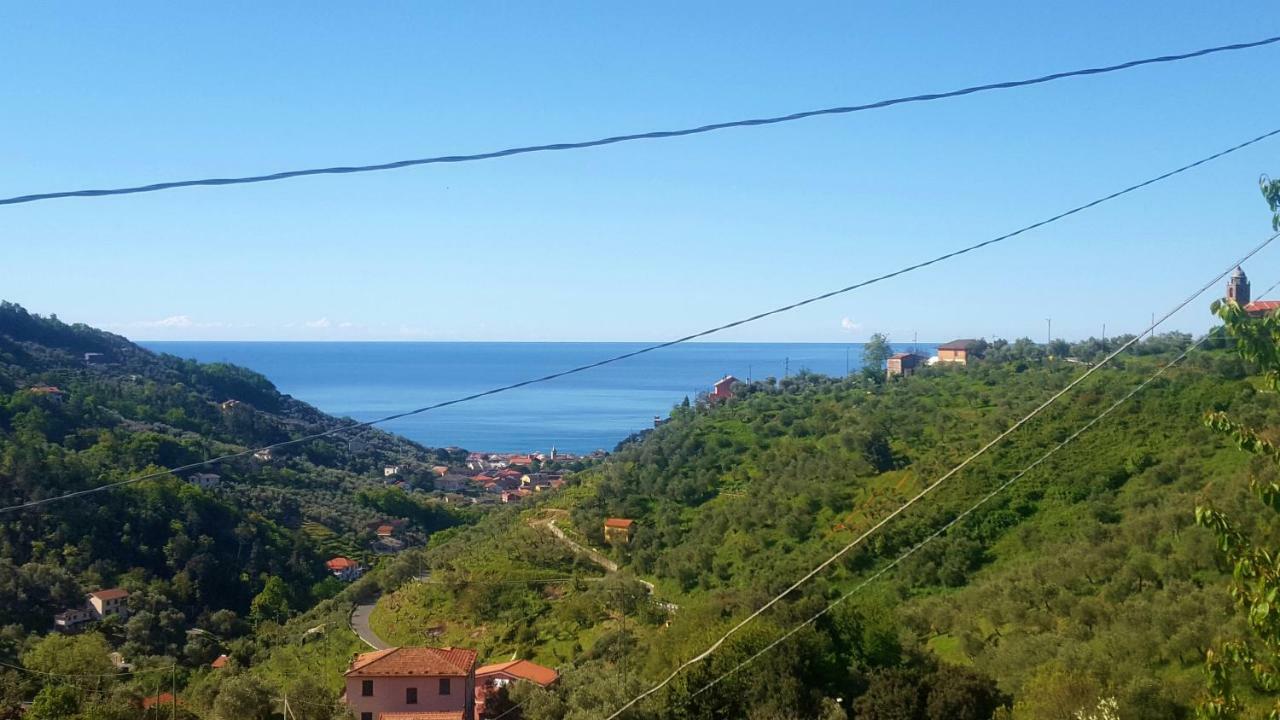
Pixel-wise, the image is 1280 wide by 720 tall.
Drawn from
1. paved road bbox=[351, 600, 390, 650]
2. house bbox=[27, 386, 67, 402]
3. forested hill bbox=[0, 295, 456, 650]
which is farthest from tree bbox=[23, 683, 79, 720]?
house bbox=[27, 386, 67, 402]

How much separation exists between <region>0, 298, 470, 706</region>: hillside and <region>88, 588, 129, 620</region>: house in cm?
37

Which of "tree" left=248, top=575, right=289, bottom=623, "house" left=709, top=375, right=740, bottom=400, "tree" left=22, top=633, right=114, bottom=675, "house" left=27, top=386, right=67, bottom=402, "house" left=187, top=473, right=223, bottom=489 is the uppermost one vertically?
"house" left=27, top=386, right=67, bottom=402

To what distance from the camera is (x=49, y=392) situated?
140ft

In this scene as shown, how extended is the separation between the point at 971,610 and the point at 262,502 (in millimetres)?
30935

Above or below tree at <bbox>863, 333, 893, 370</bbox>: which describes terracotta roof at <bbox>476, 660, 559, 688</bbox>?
below

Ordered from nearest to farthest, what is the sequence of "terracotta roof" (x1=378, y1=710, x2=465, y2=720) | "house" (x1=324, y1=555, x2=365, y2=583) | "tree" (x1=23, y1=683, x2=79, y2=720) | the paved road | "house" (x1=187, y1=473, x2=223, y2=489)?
1. "tree" (x1=23, y1=683, x2=79, y2=720)
2. "terracotta roof" (x1=378, y1=710, x2=465, y2=720)
3. the paved road
4. "house" (x1=324, y1=555, x2=365, y2=583)
5. "house" (x1=187, y1=473, x2=223, y2=489)

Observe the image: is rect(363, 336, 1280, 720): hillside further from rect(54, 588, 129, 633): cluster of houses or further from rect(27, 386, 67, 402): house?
rect(27, 386, 67, 402): house

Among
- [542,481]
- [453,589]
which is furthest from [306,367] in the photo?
[453,589]

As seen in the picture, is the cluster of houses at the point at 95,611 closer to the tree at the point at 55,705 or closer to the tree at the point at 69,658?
the tree at the point at 69,658

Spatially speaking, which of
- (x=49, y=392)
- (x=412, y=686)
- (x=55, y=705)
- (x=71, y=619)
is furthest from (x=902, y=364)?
(x=55, y=705)

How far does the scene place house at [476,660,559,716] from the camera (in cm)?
1516

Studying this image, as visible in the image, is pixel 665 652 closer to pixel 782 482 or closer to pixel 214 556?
pixel 782 482

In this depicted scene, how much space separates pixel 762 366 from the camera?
6014 inches

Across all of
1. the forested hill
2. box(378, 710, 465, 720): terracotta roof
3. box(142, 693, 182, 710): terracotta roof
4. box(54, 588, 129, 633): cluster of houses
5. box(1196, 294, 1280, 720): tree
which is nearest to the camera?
box(1196, 294, 1280, 720): tree
